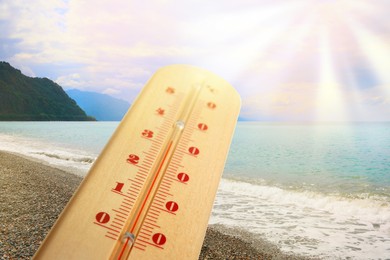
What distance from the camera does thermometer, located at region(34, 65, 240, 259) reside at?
4.60ft

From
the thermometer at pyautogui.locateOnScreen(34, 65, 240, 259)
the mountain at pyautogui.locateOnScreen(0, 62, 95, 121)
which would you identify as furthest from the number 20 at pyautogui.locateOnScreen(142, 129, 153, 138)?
the mountain at pyautogui.locateOnScreen(0, 62, 95, 121)

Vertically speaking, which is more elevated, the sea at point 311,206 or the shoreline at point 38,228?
the sea at point 311,206

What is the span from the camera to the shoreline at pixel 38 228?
345 centimetres

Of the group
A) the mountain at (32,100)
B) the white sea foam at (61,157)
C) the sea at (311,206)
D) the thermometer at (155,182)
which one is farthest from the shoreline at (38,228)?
the mountain at (32,100)

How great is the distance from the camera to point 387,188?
11188mm

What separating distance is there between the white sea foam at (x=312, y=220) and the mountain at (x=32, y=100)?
168ft

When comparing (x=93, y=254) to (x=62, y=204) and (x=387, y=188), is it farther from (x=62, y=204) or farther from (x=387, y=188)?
(x=387, y=188)

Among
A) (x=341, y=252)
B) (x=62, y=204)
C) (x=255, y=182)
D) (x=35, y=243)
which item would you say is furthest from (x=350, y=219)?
(x=35, y=243)

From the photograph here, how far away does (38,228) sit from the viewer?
3.79 m

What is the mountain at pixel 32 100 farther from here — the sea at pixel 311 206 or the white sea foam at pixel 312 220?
the white sea foam at pixel 312 220

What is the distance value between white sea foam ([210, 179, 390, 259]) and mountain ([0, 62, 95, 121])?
168 feet

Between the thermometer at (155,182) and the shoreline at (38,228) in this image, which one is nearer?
the thermometer at (155,182)

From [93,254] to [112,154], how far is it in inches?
22.7

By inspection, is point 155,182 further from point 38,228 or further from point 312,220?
point 312,220
